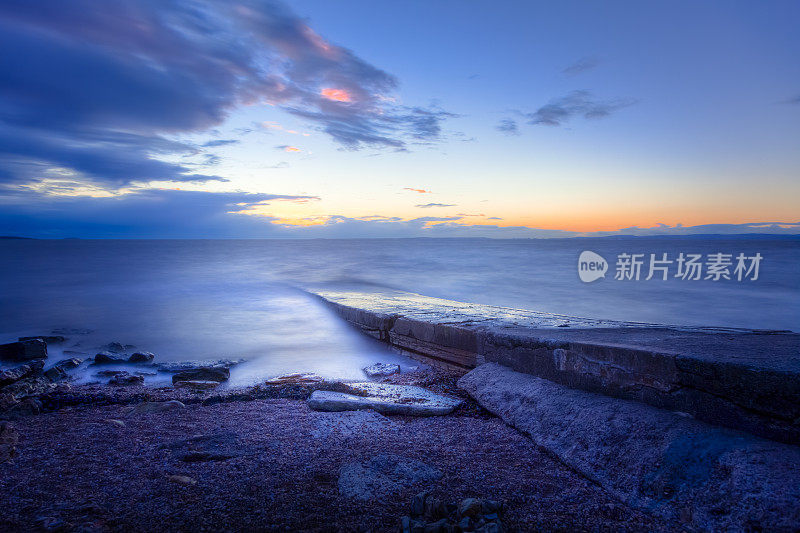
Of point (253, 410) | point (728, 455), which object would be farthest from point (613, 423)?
point (253, 410)

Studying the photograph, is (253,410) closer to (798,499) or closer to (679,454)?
(679,454)

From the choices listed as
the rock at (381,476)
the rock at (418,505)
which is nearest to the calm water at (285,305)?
the rock at (381,476)

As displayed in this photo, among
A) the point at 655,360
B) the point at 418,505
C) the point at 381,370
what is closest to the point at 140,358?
the point at 381,370

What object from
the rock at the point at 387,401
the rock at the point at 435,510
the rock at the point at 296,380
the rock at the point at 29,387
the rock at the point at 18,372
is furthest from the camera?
the rock at the point at 296,380

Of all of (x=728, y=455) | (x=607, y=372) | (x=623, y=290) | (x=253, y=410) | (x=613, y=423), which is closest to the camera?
(x=728, y=455)

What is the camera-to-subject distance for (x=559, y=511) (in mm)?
2072

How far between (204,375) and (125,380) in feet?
3.03

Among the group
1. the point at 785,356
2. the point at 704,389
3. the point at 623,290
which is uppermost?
the point at 785,356

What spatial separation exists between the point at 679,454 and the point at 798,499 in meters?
0.49

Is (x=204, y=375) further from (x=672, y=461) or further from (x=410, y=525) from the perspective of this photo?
(x=672, y=461)

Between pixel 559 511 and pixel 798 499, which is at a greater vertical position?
pixel 798 499

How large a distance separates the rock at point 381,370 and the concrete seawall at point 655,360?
1.42 feet

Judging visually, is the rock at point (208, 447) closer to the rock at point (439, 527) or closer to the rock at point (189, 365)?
the rock at point (439, 527)

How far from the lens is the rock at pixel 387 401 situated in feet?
11.8
